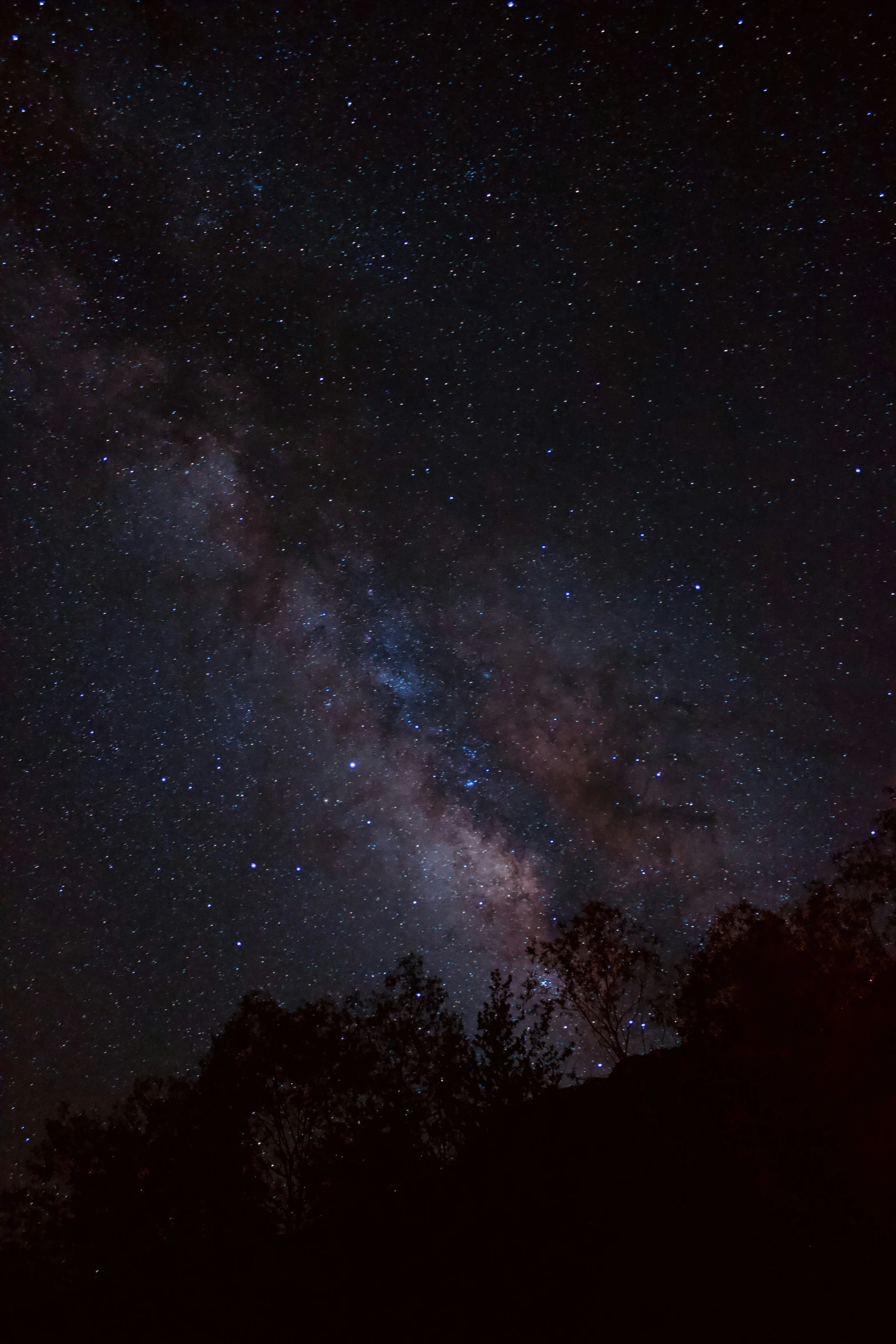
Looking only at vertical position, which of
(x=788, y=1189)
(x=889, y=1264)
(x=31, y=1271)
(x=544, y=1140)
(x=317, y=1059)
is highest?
(x=317, y=1059)

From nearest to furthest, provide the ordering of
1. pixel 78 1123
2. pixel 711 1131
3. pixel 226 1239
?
pixel 711 1131
pixel 226 1239
pixel 78 1123

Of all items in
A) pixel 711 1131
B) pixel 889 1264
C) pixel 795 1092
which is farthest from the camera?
pixel 711 1131

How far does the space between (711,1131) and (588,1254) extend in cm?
483

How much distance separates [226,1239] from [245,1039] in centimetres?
579

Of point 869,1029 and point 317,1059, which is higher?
point 317,1059

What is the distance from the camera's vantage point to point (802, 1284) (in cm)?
1745

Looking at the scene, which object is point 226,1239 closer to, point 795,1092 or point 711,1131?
point 711,1131

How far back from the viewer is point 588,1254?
66.6ft

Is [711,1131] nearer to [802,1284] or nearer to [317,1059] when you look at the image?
[802,1284]

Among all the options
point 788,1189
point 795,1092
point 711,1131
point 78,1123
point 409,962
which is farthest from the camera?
point 409,962

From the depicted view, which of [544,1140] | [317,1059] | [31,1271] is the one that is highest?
[317,1059]

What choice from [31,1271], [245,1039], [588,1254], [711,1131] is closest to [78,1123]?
Result: [31,1271]

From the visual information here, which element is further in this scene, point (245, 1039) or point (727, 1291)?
point (245, 1039)

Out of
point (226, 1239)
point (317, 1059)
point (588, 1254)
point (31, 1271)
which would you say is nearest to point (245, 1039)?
point (317, 1059)
